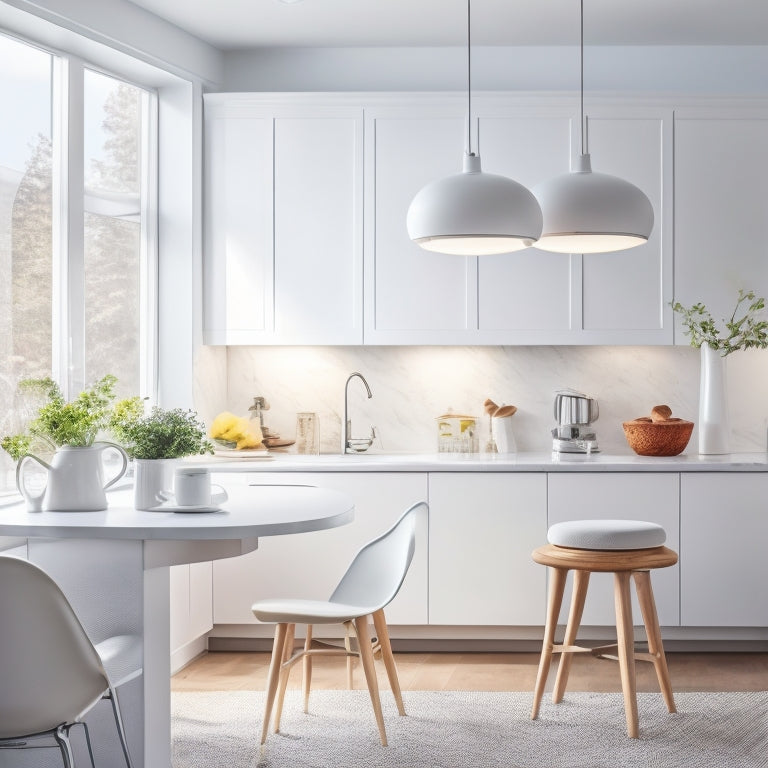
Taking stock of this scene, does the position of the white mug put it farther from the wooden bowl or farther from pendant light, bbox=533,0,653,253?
the wooden bowl

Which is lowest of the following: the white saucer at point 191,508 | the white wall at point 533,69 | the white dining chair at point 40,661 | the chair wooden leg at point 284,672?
the chair wooden leg at point 284,672

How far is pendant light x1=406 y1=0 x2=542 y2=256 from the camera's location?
8.32 ft

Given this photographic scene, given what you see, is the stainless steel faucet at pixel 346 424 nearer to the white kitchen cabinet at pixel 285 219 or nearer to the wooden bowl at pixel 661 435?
the white kitchen cabinet at pixel 285 219

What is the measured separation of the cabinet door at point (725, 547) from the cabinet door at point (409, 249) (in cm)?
125

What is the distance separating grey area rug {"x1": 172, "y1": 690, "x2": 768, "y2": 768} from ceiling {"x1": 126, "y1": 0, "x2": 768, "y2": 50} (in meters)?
2.81

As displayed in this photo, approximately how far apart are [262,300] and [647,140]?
74.6 inches

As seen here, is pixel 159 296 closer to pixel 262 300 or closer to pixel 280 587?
pixel 262 300

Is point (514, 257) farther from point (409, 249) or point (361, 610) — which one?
point (361, 610)

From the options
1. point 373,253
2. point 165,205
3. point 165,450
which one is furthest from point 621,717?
point 165,205

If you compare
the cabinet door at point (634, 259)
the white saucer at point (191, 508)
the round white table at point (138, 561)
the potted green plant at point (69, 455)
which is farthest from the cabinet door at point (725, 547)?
the potted green plant at point (69, 455)

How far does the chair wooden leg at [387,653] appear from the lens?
319cm

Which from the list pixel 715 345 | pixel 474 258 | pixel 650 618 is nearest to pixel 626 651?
pixel 650 618

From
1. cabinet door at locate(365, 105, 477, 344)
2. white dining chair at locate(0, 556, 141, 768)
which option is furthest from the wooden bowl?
white dining chair at locate(0, 556, 141, 768)

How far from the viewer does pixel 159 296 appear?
14.4ft
